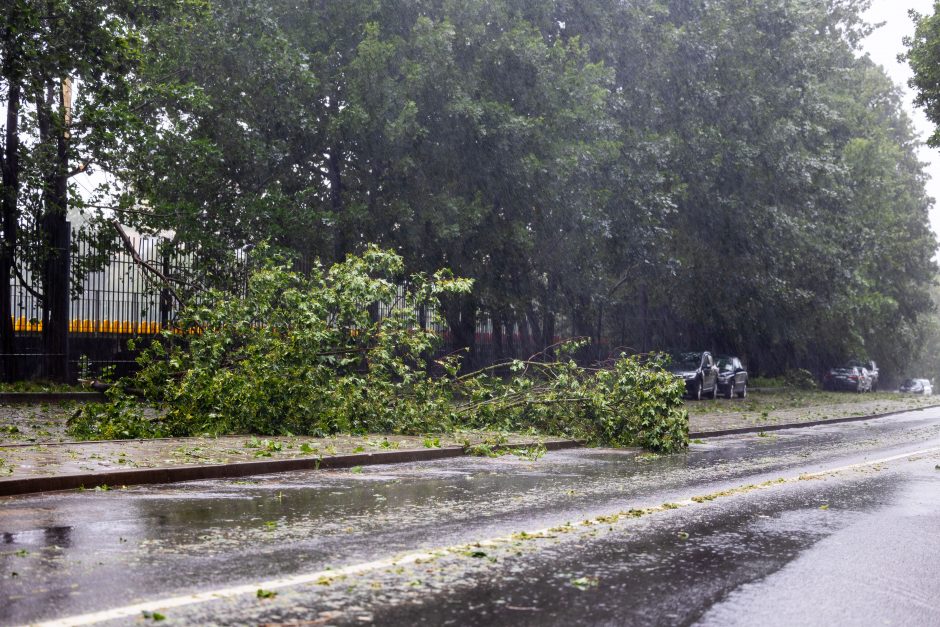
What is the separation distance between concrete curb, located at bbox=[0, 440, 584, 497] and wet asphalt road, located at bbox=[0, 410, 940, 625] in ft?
1.10

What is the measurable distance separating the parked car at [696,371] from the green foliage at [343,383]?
1675 cm

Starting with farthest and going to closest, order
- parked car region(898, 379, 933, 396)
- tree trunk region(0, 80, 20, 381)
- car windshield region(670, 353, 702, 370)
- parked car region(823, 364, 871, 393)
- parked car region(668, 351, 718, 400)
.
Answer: parked car region(898, 379, 933, 396) < parked car region(823, 364, 871, 393) < car windshield region(670, 353, 702, 370) < parked car region(668, 351, 718, 400) < tree trunk region(0, 80, 20, 381)

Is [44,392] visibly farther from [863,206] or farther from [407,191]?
[863,206]

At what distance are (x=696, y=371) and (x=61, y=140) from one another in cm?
2166

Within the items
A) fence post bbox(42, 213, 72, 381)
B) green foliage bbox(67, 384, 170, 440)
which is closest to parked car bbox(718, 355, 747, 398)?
fence post bbox(42, 213, 72, 381)

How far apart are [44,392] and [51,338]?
2.07 metres

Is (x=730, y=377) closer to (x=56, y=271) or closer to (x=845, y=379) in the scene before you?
(x=845, y=379)

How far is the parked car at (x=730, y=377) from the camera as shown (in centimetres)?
3866

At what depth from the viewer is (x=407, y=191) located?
2780 cm

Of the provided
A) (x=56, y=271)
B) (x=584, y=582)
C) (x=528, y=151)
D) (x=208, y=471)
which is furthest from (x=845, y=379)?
(x=584, y=582)

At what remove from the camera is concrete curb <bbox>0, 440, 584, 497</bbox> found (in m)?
9.88

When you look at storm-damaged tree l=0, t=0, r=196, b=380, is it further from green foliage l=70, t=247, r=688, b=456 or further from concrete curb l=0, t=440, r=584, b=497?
concrete curb l=0, t=440, r=584, b=497

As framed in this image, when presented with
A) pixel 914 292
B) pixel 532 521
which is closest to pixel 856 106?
pixel 914 292

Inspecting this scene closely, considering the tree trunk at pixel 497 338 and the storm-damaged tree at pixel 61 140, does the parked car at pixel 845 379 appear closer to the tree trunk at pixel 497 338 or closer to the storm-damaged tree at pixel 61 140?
the tree trunk at pixel 497 338
